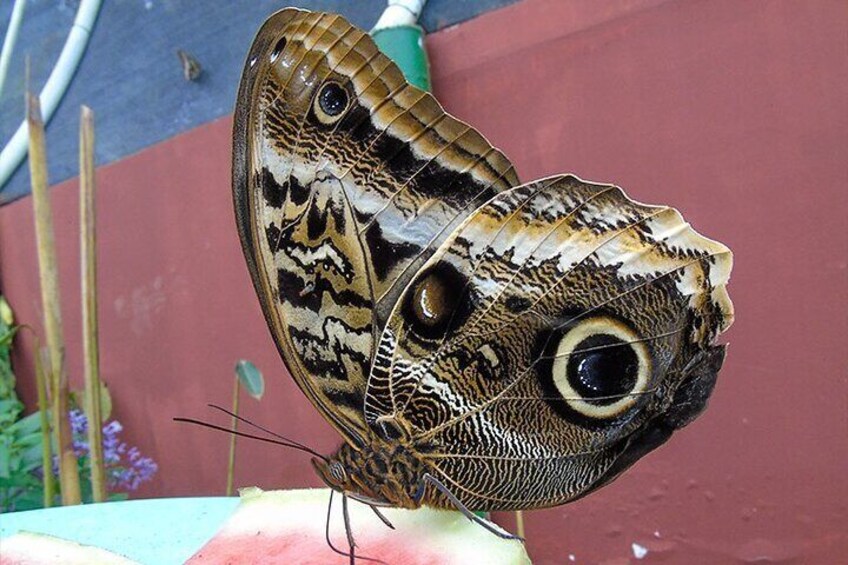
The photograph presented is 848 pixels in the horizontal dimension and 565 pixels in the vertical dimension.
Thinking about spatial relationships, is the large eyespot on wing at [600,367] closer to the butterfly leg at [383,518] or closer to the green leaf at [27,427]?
the butterfly leg at [383,518]

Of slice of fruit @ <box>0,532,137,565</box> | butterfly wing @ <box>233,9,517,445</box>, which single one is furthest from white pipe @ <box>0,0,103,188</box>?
slice of fruit @ <box>0,532,137,565</box>

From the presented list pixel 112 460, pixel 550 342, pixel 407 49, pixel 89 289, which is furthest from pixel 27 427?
pixel 550 342

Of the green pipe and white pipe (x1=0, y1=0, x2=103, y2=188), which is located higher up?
white pipe (x1=0, y1=0, x2=103, y2=188)

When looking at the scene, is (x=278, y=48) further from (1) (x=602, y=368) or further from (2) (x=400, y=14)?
(2) (x=400, y=14)

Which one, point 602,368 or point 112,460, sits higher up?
point 602,368

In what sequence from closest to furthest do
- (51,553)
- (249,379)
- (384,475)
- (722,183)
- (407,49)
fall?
1. (51,553)
2. (384,475)
3. (249,379)
4. (722,183)
5. (407,49)

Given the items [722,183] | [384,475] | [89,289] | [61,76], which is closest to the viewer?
[384,475]

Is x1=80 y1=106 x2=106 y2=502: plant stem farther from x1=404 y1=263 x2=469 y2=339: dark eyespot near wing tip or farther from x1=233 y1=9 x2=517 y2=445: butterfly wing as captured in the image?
x1=404 y1=263 x2=469 y2=339: dark eyespot near wing tip
